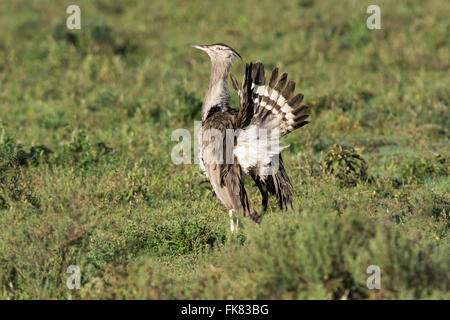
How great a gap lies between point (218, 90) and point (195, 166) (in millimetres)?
1664

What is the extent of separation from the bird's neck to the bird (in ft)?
0.97

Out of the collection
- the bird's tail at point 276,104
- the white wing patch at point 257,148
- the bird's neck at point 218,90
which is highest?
the bird's neck at point 218,90

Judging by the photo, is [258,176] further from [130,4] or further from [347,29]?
[130,4]

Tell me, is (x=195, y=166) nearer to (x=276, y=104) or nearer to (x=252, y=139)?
(x=252, y=139)

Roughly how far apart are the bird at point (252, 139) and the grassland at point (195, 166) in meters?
0.34

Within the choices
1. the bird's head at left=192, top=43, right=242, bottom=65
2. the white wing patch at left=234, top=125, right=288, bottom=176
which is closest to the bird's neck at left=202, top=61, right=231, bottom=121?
the bird's head at left=192, top=43, right=242, bottom=65

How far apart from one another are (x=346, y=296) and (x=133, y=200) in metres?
3.59

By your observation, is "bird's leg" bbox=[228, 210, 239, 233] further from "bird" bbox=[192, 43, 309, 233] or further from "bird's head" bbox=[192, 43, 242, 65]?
"bird's head" bbox=[192, 43, 242, 65]

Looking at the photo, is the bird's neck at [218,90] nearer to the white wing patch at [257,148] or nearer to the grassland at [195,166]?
the white wing patch at [257,148]

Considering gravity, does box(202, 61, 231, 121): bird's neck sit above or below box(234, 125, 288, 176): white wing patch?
above

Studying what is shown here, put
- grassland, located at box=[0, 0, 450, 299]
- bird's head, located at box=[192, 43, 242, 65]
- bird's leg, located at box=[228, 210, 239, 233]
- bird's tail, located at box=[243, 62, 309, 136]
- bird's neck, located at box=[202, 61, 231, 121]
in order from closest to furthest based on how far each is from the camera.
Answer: grassland, located at box=[0, 0, 450, 299]
bird's tail, located at box=[243, 62, 309, 136]
bird's leg, located at box=[228, 210, 239, 233]
bird's neck, located at box=[202, 61, 231, 121]
bird's head, located at box=[192, 43, 242, 65]

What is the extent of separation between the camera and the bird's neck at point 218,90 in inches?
267

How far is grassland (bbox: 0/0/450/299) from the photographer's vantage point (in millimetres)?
4699

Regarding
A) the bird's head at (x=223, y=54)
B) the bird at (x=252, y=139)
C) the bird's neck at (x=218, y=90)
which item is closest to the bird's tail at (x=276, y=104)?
the bird at (x=252, y=139)
